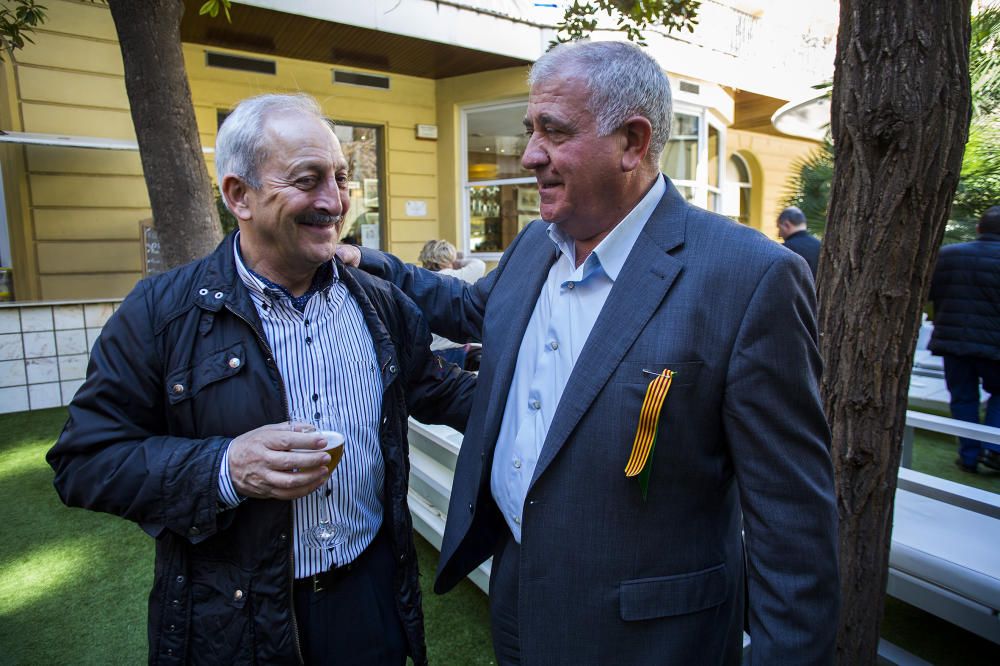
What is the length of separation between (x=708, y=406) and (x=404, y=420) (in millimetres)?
890

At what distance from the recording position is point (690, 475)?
131 centimetres

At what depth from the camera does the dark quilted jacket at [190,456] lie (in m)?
1.34

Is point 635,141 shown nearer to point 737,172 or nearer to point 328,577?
point 328,577

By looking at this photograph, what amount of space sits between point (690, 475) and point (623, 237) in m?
0.56

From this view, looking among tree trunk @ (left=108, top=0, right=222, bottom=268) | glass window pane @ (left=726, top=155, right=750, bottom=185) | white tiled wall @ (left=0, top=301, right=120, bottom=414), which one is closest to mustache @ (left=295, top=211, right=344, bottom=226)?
tree trunk @ (left=108, top=0, right=222, bottom=268)

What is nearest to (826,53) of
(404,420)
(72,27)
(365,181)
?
(365,181)

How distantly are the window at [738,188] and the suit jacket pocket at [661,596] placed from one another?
51.0ft

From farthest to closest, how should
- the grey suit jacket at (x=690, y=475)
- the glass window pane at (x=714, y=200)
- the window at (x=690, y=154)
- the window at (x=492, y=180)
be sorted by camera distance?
the glass window pane at (x=714, y=200)
the window at (x=690, y=154)
the window at (x=492, y=180)
the grey suit jacket at (x=690, y=475)

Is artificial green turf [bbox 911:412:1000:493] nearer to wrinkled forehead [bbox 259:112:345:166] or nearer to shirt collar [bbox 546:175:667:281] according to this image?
shirt collar [bbox 546:175:667:281]

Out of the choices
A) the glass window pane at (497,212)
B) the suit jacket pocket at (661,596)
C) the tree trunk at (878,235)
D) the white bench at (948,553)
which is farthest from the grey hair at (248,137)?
the glass window pane at (497,212)

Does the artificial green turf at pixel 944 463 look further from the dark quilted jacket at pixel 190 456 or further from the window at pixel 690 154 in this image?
the window at pixel 690 154

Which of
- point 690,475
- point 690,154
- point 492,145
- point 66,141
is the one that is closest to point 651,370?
point 690,475

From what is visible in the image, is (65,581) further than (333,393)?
Yes

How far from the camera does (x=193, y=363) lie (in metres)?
1.42
